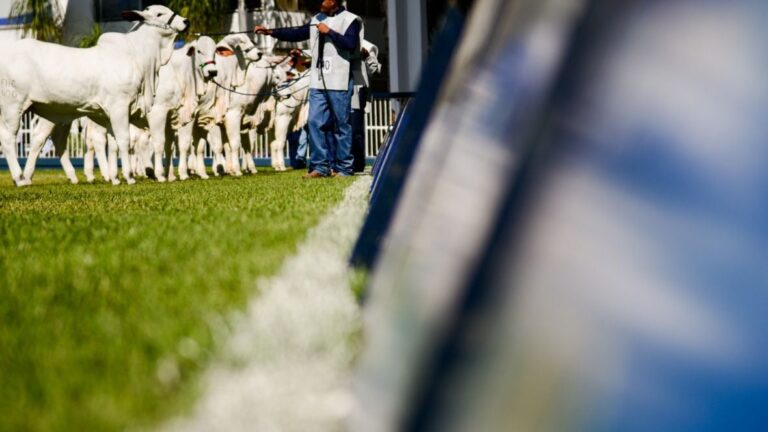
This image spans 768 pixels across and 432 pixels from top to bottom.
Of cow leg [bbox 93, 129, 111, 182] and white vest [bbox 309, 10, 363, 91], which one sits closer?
white vest [bbox 309, 10, 363, 91]

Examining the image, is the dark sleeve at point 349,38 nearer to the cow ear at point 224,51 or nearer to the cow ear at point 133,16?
the cow ear at point 133,16

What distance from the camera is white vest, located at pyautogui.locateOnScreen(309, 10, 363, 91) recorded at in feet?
34.7

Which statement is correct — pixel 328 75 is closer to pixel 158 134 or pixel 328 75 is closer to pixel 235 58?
pixel 158 134

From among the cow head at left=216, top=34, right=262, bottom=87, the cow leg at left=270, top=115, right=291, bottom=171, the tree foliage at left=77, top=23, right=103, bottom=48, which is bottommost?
the cow leg at left=270, top=115, right=291, bottom=171

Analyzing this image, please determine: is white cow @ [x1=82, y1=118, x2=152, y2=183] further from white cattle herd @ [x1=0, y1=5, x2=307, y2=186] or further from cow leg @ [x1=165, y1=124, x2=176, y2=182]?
cow leg @ [x1=165, y1=124, x2=176, y2=182]

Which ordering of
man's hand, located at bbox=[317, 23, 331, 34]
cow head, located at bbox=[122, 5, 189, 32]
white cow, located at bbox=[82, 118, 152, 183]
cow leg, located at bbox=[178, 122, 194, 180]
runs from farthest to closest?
cow leg, located at bbox=[178, 122, 194, 180], white cow, located at bbox=[82, 118, 152, 183], cow head, located at bbox=[122, 5, 189, 32], man's hand, located at bbox=[317, 23, 331, 34]

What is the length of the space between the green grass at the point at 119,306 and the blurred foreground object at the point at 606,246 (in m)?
0.53

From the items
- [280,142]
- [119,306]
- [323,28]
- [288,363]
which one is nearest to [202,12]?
[280,142]

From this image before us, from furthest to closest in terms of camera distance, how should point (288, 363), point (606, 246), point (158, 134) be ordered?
point (158, 134), point (288, 363), point (606, 246)

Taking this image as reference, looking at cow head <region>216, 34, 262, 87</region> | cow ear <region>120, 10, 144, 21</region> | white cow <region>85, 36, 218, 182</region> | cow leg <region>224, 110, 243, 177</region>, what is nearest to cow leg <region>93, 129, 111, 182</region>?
white cow <region>85, 36, 218, 182</region>

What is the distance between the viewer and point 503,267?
0.84 metres

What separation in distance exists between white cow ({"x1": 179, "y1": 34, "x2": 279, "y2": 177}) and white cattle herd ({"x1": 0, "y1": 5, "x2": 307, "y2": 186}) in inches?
0.7

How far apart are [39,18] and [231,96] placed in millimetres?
15730

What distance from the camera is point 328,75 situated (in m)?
10.6
